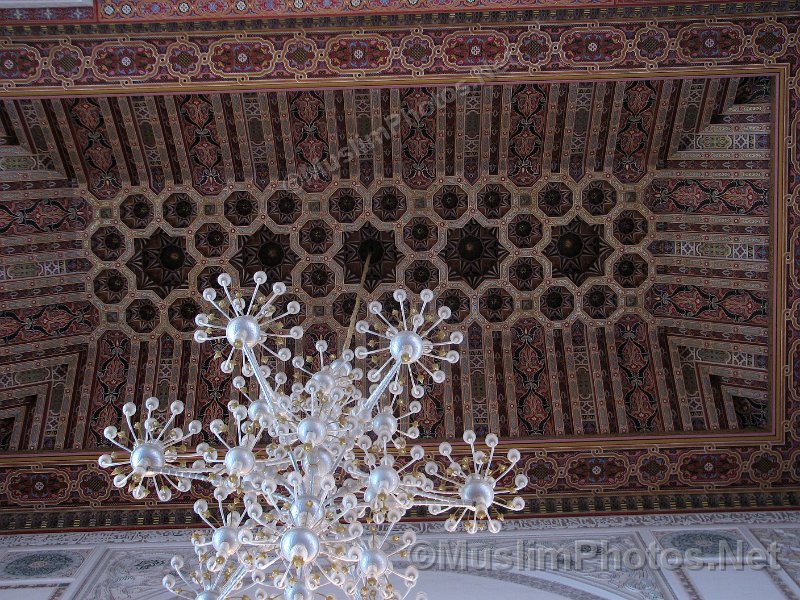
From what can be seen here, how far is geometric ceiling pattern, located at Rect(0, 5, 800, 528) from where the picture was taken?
570cm

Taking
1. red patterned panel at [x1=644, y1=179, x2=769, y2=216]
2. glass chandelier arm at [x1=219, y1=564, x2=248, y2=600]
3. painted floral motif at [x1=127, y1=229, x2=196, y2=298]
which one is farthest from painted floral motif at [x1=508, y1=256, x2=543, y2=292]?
glass chandelier arm at [x1=219, y1=564, x2=248, y2=600]

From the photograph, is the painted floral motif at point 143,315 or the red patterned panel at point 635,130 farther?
the painted floral motif at point 143,315

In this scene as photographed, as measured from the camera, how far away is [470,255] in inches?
262

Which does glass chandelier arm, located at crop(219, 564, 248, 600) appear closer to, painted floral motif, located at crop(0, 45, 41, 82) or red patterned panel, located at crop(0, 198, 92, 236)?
painted floral motif, located at crop(0, 45, 41, 82)

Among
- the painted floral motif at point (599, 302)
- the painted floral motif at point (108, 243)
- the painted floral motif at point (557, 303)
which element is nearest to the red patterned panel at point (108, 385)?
the painted floral motif at point (108, 243)

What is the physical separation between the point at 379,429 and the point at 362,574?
54cm

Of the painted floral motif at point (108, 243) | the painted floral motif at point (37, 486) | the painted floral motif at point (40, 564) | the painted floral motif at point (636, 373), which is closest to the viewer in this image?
the painted floral motif at point (40, 564)

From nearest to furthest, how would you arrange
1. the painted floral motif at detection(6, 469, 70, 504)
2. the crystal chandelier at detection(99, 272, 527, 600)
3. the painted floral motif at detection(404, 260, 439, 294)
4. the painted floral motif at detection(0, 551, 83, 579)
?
the crystal chandelier at detection(99, 272, 527, 600), the painted floral motif at detection(0, 551, 83, 579), the painted floral motif at detection(6, 469, 70, 504), the painted floral motif at detection(404, 260, 439, 294)

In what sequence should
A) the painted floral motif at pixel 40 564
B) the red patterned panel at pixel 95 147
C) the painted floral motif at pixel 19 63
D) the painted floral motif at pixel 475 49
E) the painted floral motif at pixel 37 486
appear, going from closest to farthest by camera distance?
the painted floral motif at pixel 40 564 < the painted floral motif at pixel 19 63 < the painted floral motif at pixel 475 49 < the painted floral motif at pixel 37 486 < the red patterned panel at pixel 95 147

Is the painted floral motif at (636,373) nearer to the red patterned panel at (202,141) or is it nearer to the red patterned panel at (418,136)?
the red patterned panel at (418,136)

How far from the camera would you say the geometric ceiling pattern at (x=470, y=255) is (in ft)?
18.7

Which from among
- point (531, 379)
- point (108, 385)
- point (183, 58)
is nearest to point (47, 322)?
point (108, 385)

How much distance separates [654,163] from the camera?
20.6ft

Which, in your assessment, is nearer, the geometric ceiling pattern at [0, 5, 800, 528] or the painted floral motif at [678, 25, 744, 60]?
the painted floral motif at [678, 25, 744, 60]
